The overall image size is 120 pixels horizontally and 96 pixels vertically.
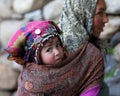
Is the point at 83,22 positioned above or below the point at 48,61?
above

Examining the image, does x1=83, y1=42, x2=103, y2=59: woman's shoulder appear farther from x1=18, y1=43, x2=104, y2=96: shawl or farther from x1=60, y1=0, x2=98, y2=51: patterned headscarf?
x1=60, y1=0, x2=98, y2=51: patterned headscarf

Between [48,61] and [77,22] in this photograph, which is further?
[77,22]

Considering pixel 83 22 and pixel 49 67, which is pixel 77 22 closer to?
pixel 83 22

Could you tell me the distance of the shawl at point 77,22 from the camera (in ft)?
6.50

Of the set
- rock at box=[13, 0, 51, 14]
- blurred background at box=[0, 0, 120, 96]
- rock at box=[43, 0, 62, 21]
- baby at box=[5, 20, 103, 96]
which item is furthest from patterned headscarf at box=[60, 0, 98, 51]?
rock at box=[13, 0, 51, 14]

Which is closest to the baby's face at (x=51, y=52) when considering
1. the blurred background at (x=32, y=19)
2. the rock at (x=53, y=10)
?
the blurred background at (x=32, y=19)

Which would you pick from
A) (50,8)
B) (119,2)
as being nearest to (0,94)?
(50,8)

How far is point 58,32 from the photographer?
6.24ft

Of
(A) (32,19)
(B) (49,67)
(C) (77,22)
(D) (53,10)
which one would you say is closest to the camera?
(B) (49,67)

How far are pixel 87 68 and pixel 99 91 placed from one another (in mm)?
125

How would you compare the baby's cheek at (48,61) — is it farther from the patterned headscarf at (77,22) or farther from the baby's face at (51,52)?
the patterned headscarf at (77,22)

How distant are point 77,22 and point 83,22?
2.0 inches

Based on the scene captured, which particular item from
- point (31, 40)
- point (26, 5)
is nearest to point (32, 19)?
point (26, 5)

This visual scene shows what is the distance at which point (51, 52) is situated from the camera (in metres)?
1.82
